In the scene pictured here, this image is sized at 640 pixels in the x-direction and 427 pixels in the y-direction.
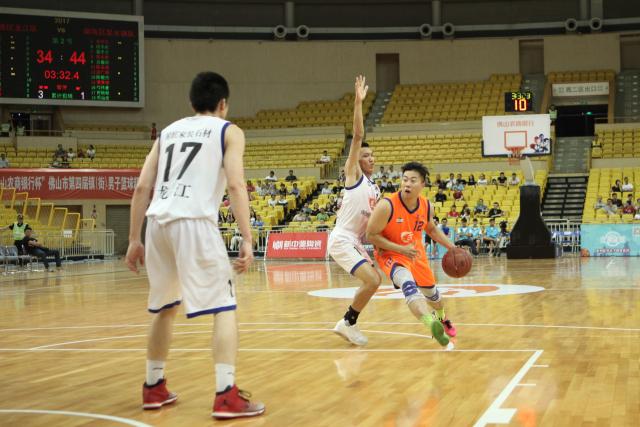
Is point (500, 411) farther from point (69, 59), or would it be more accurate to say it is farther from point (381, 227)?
point (69, 59)

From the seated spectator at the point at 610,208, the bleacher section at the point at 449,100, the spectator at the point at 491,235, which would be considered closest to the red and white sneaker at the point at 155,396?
the spectator at the point at 491,235

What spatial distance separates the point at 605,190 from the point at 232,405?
88.5 feet

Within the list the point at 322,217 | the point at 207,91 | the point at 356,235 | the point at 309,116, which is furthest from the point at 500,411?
the point at 309,116

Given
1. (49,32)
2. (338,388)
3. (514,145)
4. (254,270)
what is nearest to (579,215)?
(514,145)

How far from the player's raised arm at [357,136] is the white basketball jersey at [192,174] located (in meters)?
2.42

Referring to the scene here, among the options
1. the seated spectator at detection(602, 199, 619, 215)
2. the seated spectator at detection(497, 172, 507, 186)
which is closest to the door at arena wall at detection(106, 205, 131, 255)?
the seated spectator at detection(497, 172, 507, 186)

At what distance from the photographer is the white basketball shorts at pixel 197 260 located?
496 cm

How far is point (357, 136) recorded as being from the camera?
7668 millimetres

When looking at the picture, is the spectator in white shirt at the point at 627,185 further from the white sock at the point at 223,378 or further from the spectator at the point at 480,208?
the white sock at the point at 223,378

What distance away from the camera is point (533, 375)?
6.11 m

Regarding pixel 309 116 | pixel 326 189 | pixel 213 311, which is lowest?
pixel 213 311

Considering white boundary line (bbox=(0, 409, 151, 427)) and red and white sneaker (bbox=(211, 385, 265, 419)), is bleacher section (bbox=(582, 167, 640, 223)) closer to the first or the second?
red and white sneaker (bbox=(211, 385, 265, 419))

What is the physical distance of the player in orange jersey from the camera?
24.9 feet

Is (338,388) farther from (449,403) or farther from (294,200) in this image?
(294,200)
